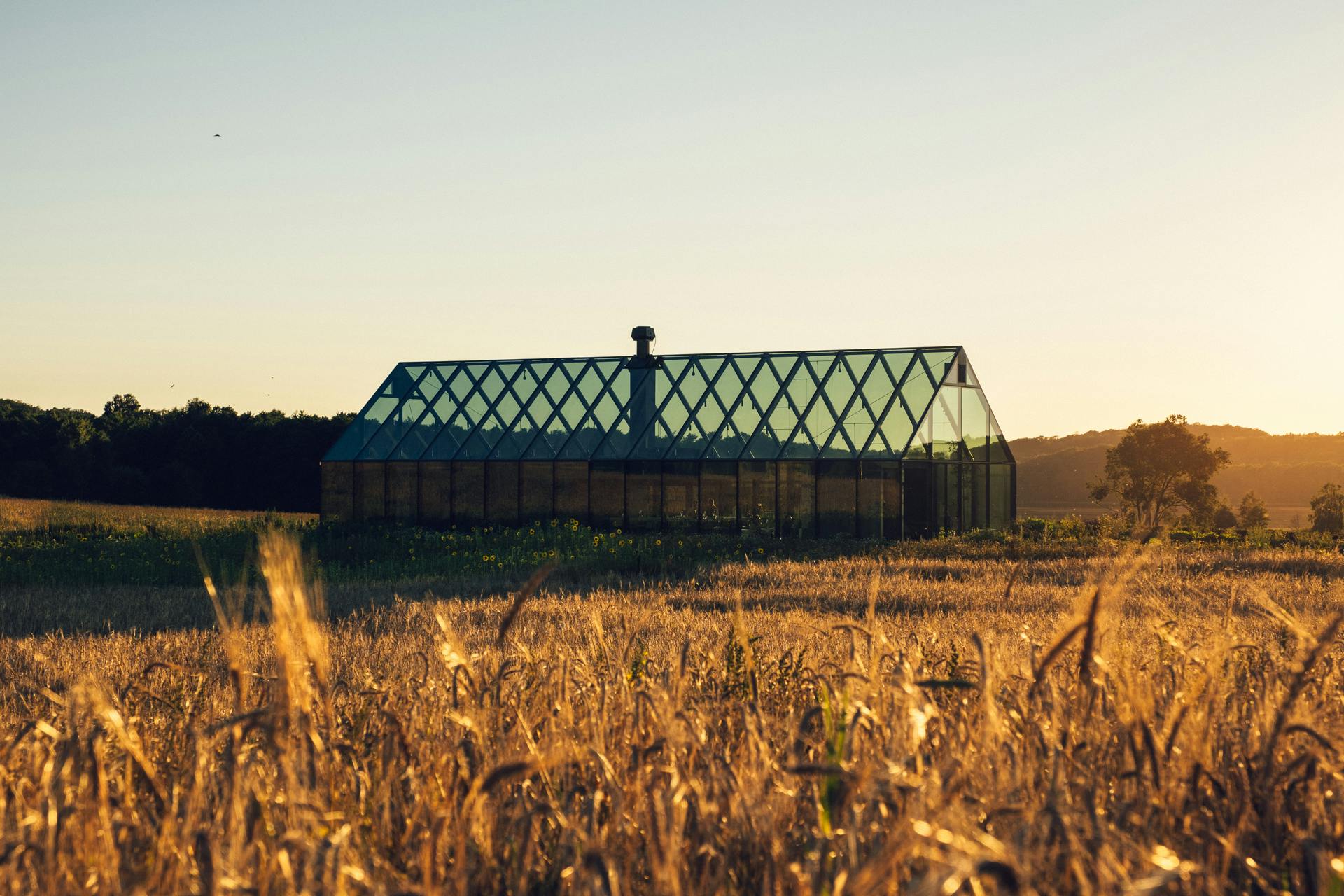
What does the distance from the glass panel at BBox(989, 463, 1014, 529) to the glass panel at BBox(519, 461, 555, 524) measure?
530 inches

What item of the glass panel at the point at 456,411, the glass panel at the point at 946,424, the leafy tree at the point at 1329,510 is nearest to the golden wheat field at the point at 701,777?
the glass panel at the point at 946,424

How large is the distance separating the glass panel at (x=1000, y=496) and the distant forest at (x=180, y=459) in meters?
38.7

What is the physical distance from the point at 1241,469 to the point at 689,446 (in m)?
113

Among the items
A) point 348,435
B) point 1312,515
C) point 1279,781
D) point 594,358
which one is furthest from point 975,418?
point 1312,515

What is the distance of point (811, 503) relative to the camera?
3212 centimetres

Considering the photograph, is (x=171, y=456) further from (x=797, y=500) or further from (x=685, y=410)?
(x=797, y=500)

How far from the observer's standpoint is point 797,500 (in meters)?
32.3

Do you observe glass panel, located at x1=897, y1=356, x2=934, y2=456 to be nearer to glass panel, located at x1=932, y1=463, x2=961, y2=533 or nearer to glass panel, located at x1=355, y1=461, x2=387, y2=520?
glass panel, located at x1=932, y1=463, x2=961, y2=533

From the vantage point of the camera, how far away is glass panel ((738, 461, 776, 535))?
3259cm

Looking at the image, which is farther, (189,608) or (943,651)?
(189,608)

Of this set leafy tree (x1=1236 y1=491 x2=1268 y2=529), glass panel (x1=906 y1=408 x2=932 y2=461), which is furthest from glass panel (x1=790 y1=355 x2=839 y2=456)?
leafy tree (x1=1236 y1=491 x2=1268 y2=529)

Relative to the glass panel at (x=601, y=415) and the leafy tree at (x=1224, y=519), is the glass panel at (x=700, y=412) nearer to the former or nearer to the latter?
the glass panel at (x=601, y=415)

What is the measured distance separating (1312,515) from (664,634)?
59873 mm

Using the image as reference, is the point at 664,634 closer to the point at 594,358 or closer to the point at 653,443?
the point at 653,443
